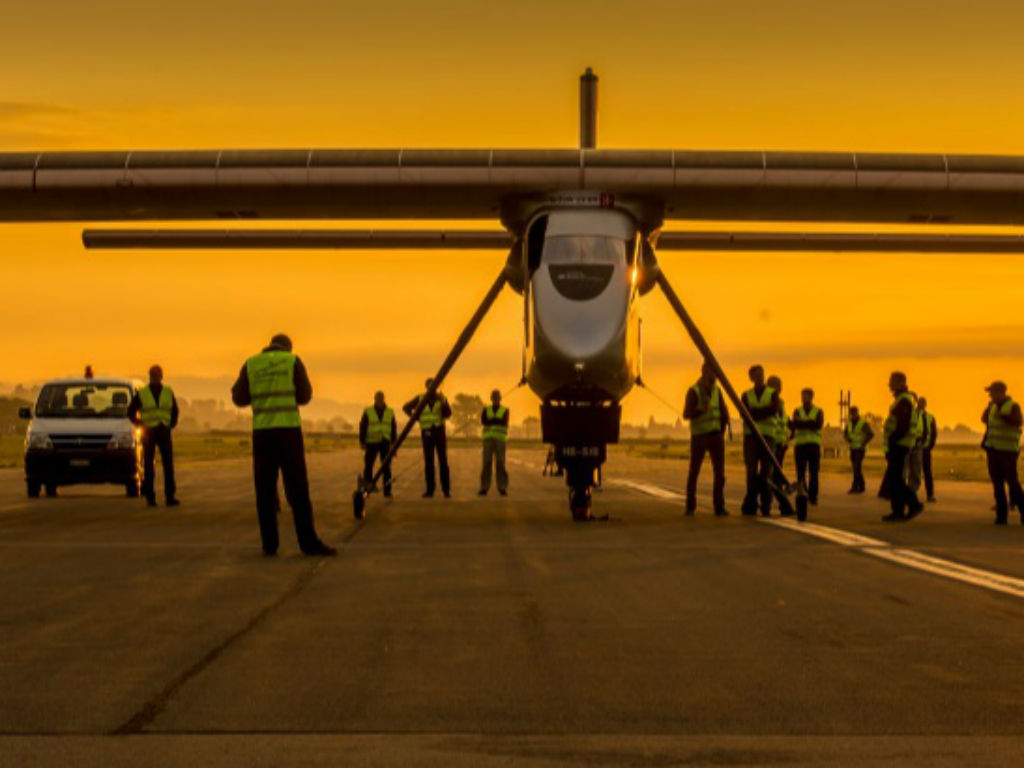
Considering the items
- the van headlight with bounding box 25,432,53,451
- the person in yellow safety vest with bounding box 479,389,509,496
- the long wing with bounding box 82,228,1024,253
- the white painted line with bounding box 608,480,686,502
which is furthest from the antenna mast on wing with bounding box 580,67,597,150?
the van headlight with bounding box 25,432,53,451

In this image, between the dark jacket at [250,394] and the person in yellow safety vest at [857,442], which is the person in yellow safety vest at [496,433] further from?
the dark jacket at [250,394]

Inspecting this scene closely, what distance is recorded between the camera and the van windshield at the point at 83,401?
24172 mm

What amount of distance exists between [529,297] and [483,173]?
7.09 feet

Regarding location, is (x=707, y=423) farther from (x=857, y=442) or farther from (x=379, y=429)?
(x=857, y=442)

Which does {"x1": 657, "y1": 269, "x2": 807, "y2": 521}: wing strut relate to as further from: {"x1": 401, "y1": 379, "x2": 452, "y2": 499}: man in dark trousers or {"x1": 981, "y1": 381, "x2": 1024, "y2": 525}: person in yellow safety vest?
{"x1": 401, "y1": 379, "x2": 452, "y2": 499}: man in dark trousers

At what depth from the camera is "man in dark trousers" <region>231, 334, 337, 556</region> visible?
42.8 feet

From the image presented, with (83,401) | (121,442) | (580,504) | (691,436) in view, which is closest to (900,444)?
(691,436)

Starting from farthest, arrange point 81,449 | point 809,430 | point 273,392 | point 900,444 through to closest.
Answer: point 81,449
point 809,430
point 900,444
point 273,392

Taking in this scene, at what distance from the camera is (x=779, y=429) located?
21188 mm

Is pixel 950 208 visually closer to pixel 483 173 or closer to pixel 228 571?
pixel 483 173

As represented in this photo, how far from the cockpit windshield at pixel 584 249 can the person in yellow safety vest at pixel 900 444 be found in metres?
4.00

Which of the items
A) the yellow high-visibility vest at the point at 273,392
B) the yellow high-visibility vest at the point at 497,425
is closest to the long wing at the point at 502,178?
the yellow high-visibility vest at the point at 497,425

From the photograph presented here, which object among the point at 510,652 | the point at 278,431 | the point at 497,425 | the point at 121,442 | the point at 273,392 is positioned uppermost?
the point at 273,392

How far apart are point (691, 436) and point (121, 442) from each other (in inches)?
357
